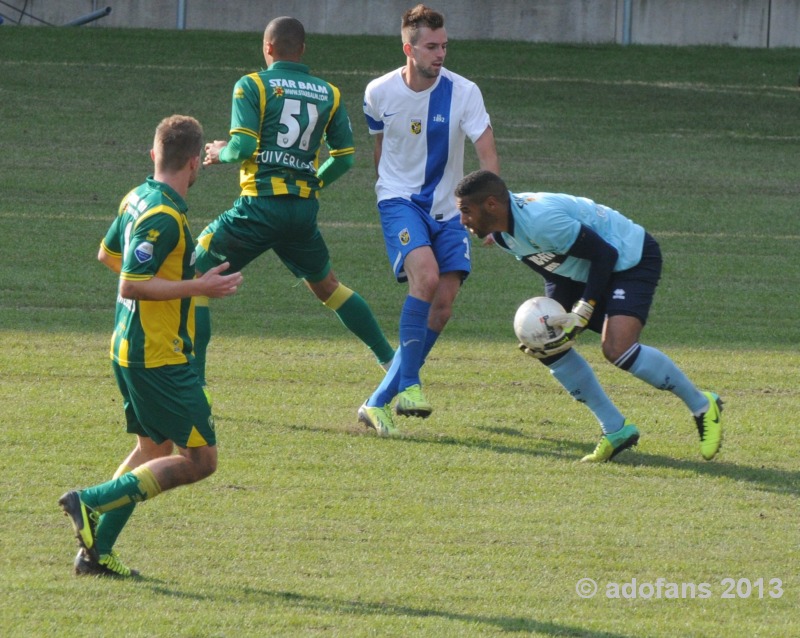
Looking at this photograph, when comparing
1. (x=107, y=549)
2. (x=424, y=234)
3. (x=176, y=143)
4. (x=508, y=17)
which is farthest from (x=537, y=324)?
(x=508, y=17)

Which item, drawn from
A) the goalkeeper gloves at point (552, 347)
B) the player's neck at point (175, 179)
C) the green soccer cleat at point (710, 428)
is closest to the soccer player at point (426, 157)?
the goalkeeper gloves at point (552, 347)

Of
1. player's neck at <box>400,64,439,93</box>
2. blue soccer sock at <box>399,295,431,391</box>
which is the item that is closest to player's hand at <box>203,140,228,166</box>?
player's neck at <box>400,64,439,93</box>

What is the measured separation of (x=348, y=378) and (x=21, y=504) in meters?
3.01

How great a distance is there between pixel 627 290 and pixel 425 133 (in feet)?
5.04

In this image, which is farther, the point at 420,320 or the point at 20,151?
the point at 20,151

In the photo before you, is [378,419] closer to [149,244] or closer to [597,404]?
[597,404]

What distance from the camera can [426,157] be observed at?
298 inches

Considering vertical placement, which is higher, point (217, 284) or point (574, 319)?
point (217, 284)

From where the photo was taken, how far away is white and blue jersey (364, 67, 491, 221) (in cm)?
754

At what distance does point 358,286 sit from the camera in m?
11.4

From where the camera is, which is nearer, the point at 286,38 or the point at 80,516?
the point at 80,516

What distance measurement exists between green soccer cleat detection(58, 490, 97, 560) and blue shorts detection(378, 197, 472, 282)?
2973mm

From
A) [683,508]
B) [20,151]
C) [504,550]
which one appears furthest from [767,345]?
[20,151]

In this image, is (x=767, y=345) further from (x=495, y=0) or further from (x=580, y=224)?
(x=495, y=0)
